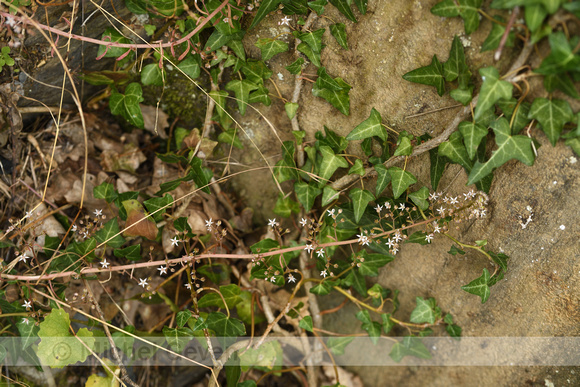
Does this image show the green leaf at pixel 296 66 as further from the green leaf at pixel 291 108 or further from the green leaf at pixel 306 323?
the green leaf at pixel 306 323

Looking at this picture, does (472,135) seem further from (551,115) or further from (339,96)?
(339,96)

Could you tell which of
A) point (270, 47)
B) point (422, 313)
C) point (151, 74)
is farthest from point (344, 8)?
point (422, 313)

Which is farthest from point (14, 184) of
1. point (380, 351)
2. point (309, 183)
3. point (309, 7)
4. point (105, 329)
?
point (380, 351)

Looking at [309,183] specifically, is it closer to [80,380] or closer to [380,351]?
[380,351]

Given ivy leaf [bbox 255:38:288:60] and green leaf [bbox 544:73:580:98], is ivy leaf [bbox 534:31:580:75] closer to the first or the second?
green leaf [bbox 544:73:580:98]

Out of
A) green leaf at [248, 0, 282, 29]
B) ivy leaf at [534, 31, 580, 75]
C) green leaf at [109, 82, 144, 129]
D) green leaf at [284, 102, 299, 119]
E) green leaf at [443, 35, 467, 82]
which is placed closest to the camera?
ivy leaf at [534, 31, 580, 75]

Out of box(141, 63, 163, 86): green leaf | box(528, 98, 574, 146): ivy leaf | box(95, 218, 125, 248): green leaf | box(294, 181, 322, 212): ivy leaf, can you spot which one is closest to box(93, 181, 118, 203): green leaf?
box(95, 218, 125, 248): green leaf
